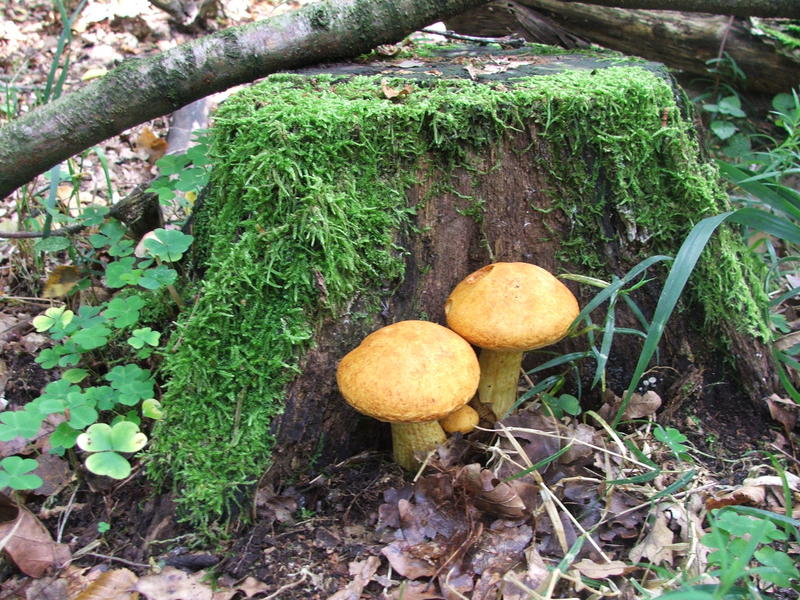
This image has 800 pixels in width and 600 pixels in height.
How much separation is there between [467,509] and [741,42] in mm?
5109

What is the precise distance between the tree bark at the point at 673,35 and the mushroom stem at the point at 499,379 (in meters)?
3.46

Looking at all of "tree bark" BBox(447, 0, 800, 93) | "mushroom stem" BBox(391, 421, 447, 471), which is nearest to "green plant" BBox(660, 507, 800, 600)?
"mushroom stem" BBox(391, 421, 447, 471)

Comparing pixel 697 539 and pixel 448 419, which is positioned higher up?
pixel 448 419

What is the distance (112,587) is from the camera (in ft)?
7.00

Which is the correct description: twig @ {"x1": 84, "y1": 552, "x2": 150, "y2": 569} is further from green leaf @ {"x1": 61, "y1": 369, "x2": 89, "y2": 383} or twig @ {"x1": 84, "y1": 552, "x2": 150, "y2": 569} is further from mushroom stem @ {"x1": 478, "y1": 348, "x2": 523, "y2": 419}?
mushroom stem @ {"x1": 478, "y1": 348, "x2": 523, "y2": 419}

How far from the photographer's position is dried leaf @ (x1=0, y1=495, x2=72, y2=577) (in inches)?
88.5

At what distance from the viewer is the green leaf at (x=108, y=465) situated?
2.22m

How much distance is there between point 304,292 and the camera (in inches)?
97.2

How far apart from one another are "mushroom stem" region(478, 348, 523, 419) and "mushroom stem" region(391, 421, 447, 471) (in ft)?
1.06

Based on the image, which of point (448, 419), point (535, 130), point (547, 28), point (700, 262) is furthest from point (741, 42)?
point (448, 419)

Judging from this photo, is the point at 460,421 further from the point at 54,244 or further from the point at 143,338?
the point at 54,244

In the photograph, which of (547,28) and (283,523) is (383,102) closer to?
(283,523)

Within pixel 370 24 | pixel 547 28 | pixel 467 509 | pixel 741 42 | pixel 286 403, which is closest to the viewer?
pixel 467 509

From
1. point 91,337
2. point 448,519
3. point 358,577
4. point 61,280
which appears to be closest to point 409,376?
point 448,519
